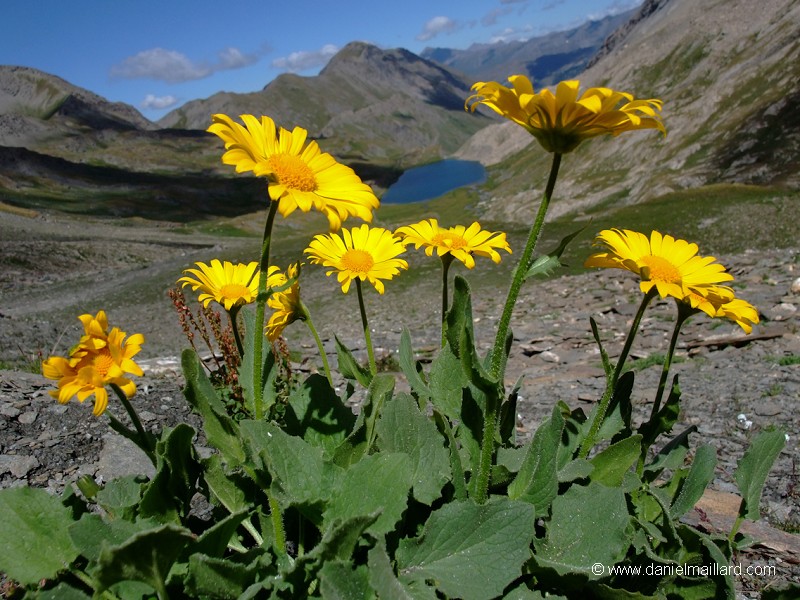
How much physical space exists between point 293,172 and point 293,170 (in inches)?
0.5

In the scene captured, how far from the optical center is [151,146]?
193500 mm

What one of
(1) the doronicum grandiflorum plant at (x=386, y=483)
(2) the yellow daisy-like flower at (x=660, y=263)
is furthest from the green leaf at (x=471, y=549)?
(2) the yellow daisy-like flower at (x=660, y=263)

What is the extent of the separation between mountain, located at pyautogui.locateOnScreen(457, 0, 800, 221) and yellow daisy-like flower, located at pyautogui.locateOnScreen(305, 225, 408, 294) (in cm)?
3669

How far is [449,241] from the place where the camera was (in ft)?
12.3

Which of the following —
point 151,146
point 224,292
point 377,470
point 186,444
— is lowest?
point 377,470

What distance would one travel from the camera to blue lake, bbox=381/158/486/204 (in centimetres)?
14250

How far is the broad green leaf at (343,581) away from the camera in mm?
2293

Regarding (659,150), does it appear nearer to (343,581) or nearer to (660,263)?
(660,263)

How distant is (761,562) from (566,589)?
169 cm

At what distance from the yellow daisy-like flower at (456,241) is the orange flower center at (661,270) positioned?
86 centimetres

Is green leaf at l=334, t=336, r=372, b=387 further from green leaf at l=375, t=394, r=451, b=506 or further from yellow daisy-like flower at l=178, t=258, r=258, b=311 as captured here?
yellow daisy-like flower at l=178, t=258, r=258, b=311

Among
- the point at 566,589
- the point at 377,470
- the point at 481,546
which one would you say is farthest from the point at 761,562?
the point at 377,470

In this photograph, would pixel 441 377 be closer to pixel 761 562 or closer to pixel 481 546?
pixel 481 546

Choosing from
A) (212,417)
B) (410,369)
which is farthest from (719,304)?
(212,417)
